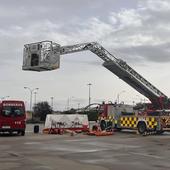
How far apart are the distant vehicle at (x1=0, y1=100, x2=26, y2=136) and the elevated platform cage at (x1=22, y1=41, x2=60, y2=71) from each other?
35.6 feet

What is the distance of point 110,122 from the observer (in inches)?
1337

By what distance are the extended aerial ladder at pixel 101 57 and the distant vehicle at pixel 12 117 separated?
10.8 m

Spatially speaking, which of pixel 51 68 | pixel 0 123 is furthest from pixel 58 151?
pixel 51 68

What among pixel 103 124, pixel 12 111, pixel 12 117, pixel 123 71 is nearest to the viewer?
pixel 12 117

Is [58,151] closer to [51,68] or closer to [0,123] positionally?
[0,123]

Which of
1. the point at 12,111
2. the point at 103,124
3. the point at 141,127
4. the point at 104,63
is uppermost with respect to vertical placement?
the point at 104,63

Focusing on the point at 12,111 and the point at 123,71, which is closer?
the point at 12,111

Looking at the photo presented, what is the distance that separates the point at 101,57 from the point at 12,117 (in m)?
13.6

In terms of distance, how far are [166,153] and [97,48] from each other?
2475 cm

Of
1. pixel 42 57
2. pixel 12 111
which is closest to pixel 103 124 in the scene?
pixel 12 111

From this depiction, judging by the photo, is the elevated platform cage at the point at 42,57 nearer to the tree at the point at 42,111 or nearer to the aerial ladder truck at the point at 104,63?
the aerial ladder truck at the point at 104,63

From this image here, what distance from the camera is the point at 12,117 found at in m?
30.6

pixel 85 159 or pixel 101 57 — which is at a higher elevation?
pixel 101 57

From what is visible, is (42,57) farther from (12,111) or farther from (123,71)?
(12,111)
